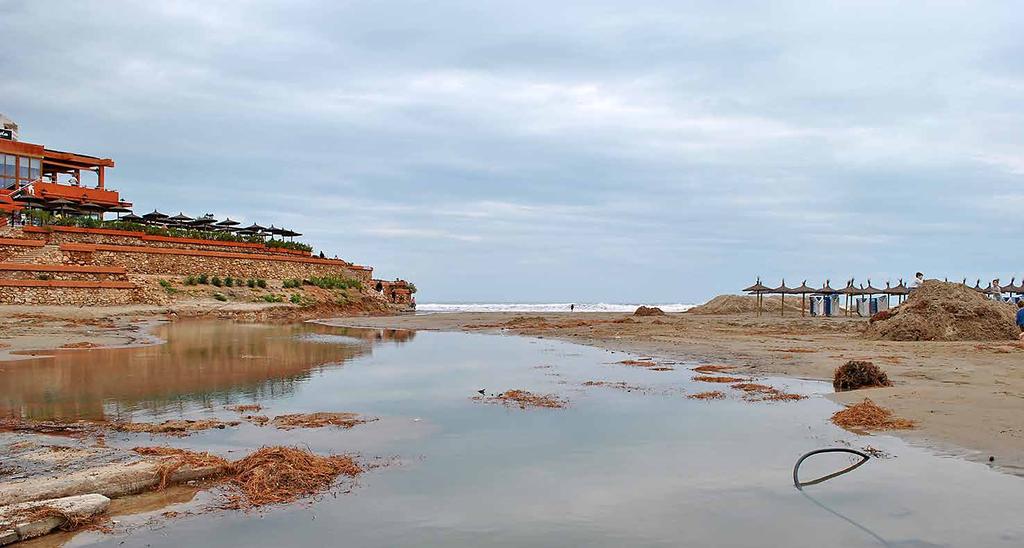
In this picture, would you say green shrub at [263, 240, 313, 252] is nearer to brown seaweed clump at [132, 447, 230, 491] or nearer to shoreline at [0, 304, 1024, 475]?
shoreline at [0, 304, 1024, 475]

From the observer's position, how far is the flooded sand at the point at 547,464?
5.99 meters

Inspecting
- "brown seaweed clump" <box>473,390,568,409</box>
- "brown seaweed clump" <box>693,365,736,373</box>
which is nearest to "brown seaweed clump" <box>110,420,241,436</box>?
"brown seaweed clump" <box>473,390,568,409</box>

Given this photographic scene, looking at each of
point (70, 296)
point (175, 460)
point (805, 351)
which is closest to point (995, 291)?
point (805, 351)

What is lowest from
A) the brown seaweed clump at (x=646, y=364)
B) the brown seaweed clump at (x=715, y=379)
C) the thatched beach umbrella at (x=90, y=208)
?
the brown seaweed clump at (x=715, y=379)

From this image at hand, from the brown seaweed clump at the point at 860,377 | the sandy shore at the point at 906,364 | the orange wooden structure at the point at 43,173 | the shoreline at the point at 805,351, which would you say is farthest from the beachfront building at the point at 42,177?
the brown seaweed clump at the point at 860,377

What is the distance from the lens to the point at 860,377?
528 inches

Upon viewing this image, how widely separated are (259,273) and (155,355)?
29.2 metres

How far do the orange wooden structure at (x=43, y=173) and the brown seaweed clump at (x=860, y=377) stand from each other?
45.4 m

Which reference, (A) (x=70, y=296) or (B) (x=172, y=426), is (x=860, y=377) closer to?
(B) (x=172, y=426)

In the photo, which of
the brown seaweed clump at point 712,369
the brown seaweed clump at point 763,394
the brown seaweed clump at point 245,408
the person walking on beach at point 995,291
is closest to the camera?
the brown seaweed clump at point 245,408

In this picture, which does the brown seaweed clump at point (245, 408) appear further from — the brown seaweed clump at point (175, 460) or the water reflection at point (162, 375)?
the brown seaweed clump at point (175, 460)

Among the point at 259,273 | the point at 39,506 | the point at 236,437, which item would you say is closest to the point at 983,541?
the point at 39,506

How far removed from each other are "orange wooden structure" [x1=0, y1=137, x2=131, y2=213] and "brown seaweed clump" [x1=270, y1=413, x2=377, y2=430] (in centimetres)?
4092

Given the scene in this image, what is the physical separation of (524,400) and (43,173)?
5467 centimetres
